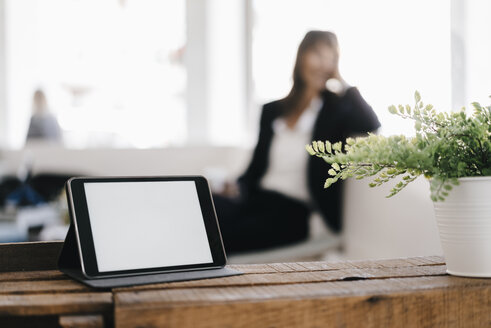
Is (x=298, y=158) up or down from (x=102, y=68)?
down

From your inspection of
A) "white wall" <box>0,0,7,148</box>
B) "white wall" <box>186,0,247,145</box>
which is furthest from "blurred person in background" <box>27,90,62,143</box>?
"white wall" <box>186,0,247,145</box>

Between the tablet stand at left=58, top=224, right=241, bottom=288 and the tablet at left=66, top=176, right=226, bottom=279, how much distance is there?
0.01 metres

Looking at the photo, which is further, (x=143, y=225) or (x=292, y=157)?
(x=292, y=157)

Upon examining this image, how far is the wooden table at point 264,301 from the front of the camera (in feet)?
2.43

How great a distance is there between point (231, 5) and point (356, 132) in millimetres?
2941

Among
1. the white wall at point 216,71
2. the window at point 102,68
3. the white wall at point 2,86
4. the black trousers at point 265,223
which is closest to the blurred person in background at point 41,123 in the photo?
the window at point 102,68

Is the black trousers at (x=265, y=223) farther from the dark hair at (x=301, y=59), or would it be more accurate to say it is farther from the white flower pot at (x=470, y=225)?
the white flower pot at (x=470, y=225)

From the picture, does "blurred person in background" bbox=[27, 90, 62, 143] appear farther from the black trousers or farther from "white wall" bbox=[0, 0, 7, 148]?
the black trousers

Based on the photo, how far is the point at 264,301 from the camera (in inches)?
29.9

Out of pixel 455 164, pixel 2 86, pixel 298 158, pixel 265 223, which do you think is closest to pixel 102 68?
pixel 2 86

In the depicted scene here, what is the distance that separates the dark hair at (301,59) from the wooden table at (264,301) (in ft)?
6.41

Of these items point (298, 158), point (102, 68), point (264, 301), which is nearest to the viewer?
point (264, 301)

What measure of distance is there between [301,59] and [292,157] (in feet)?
1.51

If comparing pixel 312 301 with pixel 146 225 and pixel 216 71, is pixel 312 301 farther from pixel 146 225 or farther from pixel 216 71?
pixel 216 71
